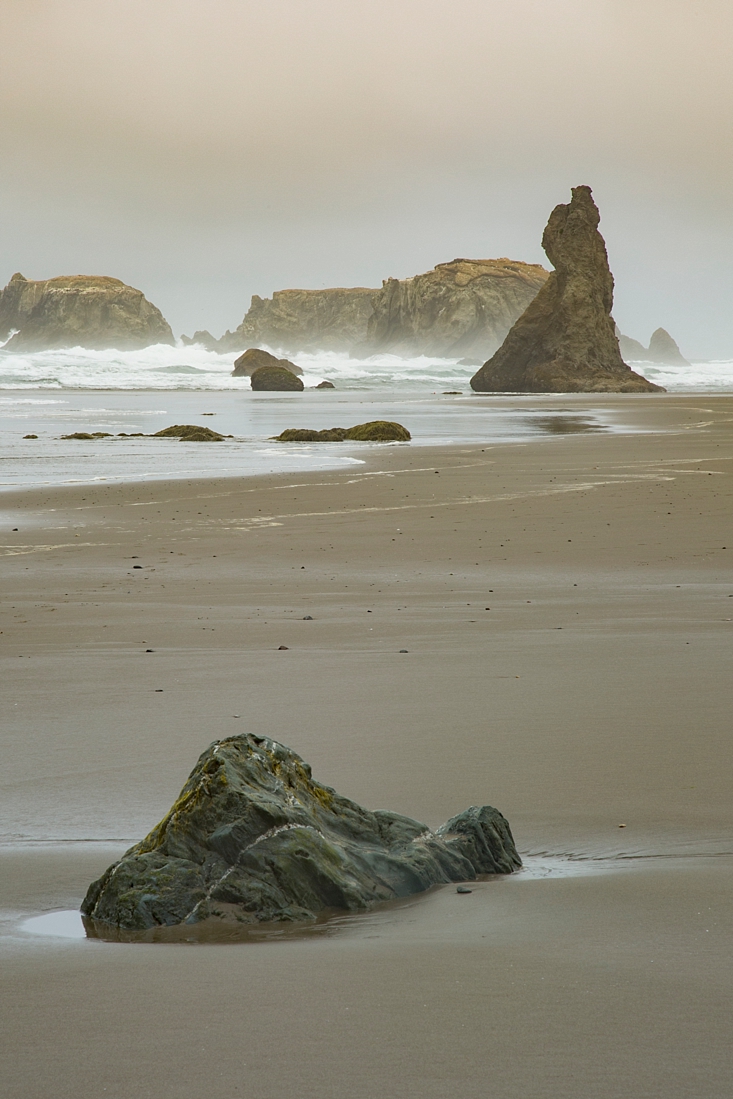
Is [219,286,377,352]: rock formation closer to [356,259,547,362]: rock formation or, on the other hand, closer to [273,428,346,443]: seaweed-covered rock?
[356,259,547,362]: rock formation

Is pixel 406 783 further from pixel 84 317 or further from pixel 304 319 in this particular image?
pixel 304 319

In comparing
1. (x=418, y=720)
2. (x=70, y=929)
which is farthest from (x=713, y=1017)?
(x=418, y=720)

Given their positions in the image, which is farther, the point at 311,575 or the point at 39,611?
the point at 311,575

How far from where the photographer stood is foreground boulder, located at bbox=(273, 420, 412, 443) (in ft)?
77.3

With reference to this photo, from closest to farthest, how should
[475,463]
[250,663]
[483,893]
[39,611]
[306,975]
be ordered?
[306,975] < [483,893] < [250,663] < [39,611] < [475,463]

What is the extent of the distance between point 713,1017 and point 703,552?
7.19 meters

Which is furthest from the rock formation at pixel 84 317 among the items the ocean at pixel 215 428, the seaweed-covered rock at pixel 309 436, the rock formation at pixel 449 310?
the seaweed-covered rock at pixel 309 436

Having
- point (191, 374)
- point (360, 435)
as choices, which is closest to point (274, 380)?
point (191, 374)

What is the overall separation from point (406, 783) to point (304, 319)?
7510 inches

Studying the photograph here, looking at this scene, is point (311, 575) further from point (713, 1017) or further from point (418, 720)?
point (713, 1017)

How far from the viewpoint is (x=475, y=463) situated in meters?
17.4

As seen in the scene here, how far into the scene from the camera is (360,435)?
24281 mm

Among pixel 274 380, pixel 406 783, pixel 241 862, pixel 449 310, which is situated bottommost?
pixel 406 783

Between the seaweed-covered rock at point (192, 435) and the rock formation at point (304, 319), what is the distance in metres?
163
